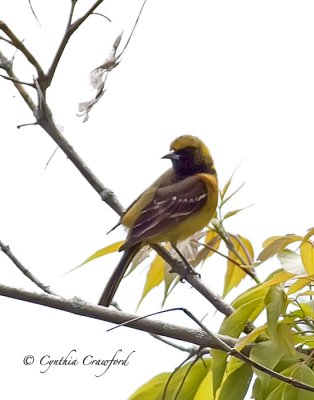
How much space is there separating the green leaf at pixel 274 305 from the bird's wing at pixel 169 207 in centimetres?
70

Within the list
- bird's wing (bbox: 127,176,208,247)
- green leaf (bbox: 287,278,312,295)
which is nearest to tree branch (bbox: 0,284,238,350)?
green leaf (bbox: 287,278,312,295)

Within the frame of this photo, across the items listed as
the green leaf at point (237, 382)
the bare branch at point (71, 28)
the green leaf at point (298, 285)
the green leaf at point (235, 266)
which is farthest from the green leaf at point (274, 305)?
the bare branch at point (71, 28)

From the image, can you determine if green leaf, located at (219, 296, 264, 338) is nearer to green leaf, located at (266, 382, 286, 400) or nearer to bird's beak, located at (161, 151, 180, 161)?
green leaf, located at (266, 382, 286, 400)

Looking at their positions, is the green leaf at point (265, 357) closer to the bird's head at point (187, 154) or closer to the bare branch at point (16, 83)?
the bare branch at point (16, 83)

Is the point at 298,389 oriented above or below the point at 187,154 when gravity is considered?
below

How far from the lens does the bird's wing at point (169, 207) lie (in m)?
1.99

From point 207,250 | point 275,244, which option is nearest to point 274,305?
point 275,244

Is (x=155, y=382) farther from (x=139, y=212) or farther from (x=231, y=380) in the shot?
(x=139, y=212)

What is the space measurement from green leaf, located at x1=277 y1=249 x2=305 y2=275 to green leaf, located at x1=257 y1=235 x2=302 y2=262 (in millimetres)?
16

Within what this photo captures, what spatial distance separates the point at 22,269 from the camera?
1435 millimetres

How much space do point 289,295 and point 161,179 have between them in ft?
3.87

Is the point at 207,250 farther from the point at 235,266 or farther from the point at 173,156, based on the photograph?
the point at 173,156

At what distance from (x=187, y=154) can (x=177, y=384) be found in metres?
1.11

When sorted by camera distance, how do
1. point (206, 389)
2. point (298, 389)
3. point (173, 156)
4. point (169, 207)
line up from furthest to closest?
point (173, 156) < point (169, 207) < point (206, 389) < point (298, 389)
